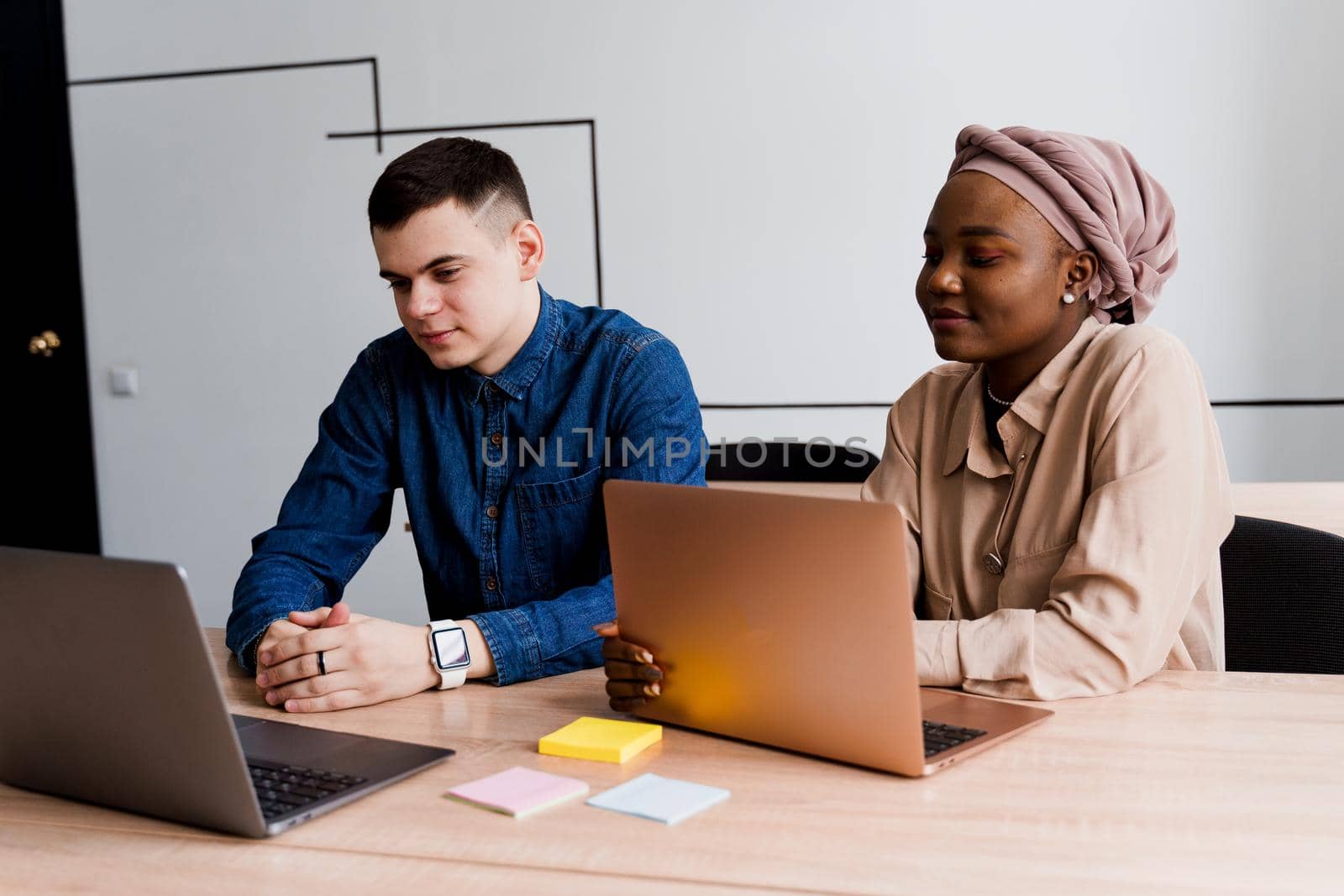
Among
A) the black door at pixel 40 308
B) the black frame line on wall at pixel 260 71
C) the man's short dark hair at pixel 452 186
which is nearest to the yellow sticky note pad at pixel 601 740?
the man's short dark hair at pixel 452 186

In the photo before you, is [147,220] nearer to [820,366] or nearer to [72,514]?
[72,514]

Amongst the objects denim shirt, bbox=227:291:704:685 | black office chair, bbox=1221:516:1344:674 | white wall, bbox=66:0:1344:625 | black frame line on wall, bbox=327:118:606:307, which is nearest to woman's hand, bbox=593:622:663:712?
denim shirt, bbox=227:291:704:685

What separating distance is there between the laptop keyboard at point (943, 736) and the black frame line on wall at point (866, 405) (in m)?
2.05

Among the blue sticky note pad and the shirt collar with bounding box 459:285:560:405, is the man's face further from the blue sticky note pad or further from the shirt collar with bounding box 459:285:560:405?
the blue sticky note pad

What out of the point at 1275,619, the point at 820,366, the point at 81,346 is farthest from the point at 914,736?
the point at 81,346

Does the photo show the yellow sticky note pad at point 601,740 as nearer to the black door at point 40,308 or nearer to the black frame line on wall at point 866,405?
the black frame line on wall at point 866,405

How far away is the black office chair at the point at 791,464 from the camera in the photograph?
2.34 m

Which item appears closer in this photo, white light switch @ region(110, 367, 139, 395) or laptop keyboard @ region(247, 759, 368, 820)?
laptop keyboard @ region(247, 759, 368, 820)

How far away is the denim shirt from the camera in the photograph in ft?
5.36

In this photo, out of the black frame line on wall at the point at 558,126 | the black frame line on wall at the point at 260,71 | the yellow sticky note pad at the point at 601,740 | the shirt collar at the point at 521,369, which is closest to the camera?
the yellow sticky note pad at the point at 601,740

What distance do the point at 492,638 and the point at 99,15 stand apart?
10.8 ft

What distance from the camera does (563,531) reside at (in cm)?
166

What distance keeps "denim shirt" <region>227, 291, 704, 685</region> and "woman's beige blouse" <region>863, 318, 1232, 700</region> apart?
332 mm

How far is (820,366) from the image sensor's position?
3307mm
